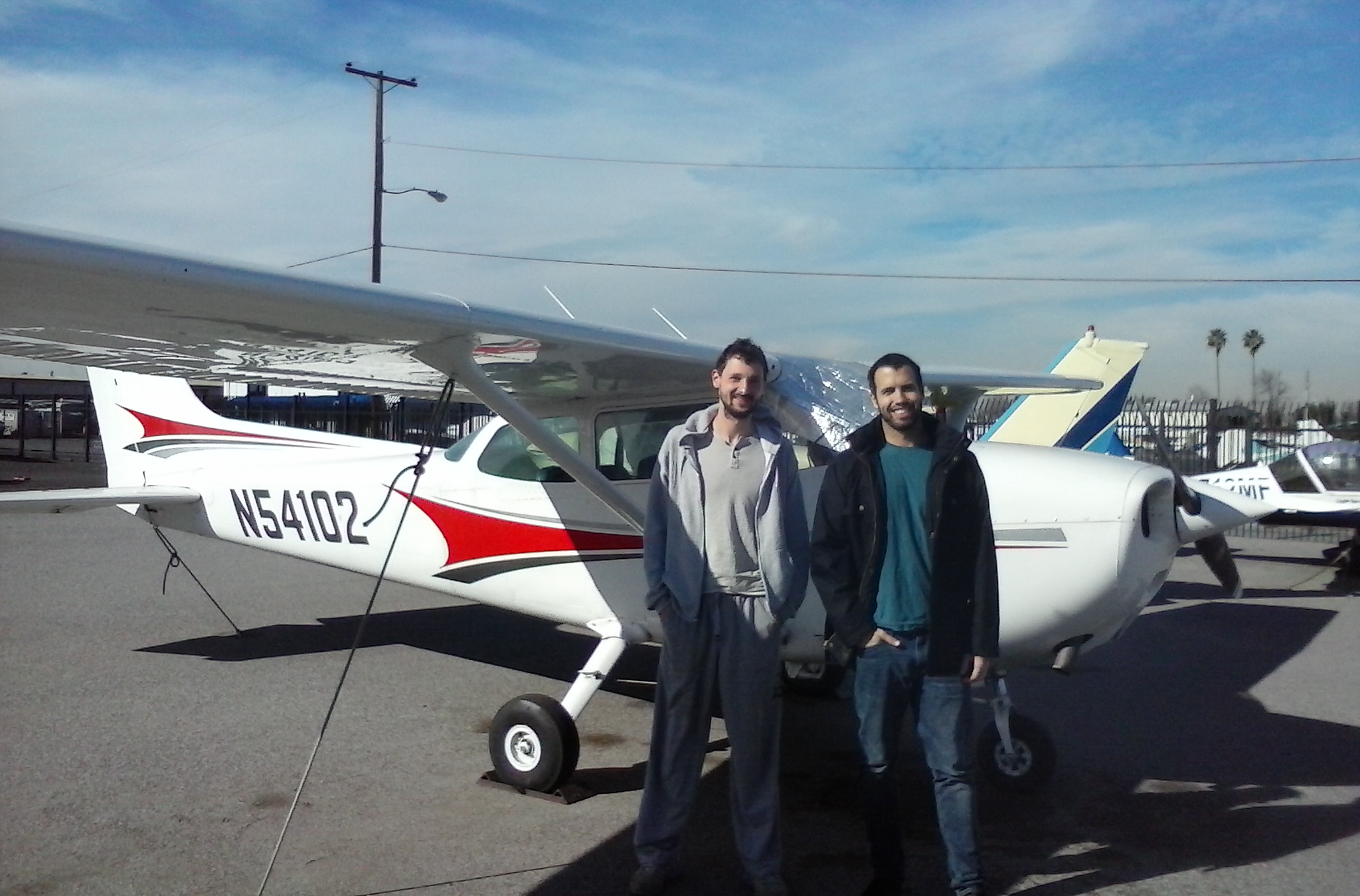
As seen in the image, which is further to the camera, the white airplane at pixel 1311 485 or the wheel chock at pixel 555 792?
the white airplane at pixel 1311 485

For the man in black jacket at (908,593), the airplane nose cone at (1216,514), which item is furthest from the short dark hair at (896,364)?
the airplane nose cone at (1216,514)

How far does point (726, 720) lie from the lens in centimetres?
338

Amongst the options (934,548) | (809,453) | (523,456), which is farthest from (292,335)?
(934,548)

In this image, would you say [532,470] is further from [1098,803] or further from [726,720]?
[1098,803]

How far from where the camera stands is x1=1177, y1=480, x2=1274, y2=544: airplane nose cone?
4145mm

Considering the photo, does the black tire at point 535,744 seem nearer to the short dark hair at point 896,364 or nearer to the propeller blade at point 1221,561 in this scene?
the short dark hair at point 896,364

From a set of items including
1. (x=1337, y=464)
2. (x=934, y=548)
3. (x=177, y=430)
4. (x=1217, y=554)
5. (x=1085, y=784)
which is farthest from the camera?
(x=1337, y=464)

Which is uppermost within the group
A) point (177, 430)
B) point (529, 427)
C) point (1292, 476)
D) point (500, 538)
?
point (529, 427)

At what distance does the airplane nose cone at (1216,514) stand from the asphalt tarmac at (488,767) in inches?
43.4

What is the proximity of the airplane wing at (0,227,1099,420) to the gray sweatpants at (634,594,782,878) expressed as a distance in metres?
1.30

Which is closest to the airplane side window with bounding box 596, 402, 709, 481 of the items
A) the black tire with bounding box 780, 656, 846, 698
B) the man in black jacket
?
the black tire with bounding box 780, 656, 846, 698

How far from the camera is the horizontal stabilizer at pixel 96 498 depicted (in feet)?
20.4

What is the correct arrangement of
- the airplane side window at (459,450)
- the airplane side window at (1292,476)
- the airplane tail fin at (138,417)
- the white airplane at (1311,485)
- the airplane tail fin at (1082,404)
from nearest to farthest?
the airplane side window at (459,450) → the airplane tail fin at (138,417) → the airplane tail fin at (1082,404) → the white airplane at (1311,485) → the airplane side window at (1292,476)

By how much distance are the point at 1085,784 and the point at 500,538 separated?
116 inches
